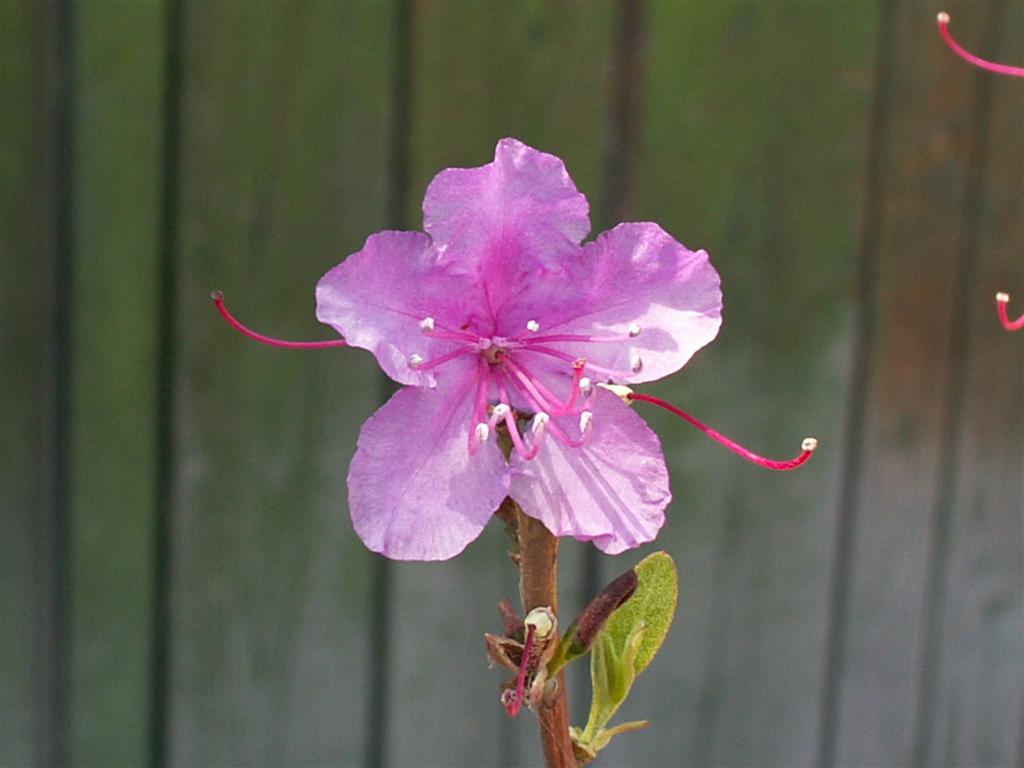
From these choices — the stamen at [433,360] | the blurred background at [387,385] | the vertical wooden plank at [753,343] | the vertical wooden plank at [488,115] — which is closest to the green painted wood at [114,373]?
the blurred background at [387,385]

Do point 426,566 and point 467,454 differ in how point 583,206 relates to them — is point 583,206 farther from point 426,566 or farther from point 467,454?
point 426,566

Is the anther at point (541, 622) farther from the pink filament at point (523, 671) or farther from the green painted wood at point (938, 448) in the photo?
the green painted wood at point (938, 448)

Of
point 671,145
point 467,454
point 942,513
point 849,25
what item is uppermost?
point 849,25

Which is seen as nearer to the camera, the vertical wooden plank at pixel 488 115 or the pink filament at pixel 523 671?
the pink filament at pixel 523 671

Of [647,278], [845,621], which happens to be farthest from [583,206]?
[845,621]

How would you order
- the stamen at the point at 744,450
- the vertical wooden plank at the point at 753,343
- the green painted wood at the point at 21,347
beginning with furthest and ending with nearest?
the vertical wooden plank at the point at 753,343 < the green painted wood at the point at 21,347 < the stamen at the point at 744,450

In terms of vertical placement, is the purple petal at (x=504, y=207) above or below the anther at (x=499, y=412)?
above

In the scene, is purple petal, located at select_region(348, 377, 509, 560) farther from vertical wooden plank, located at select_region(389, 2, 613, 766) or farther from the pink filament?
vertical wooden plank, located at select_region(389, 2, 613, 766)

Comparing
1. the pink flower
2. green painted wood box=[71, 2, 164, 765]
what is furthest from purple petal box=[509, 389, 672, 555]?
green painted wood box=[71, 2, 164, 765]
